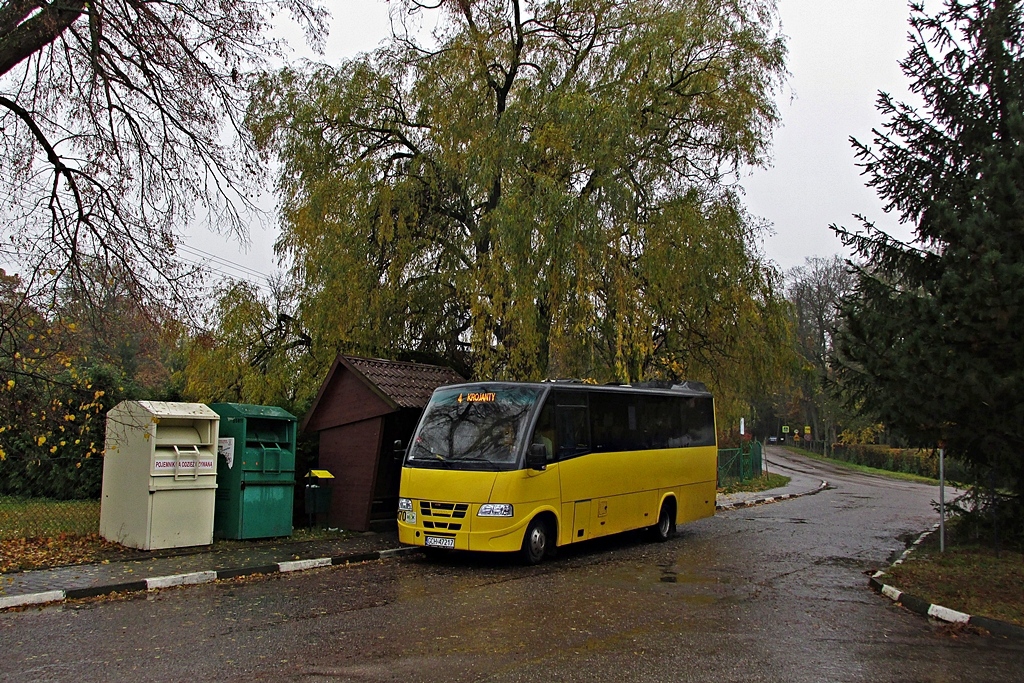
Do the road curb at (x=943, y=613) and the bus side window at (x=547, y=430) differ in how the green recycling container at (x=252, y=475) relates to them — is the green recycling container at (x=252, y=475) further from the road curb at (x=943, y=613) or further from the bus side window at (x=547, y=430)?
the road curb at (x=943, y=613)

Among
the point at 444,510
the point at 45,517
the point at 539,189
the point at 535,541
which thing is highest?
the point at 539,189

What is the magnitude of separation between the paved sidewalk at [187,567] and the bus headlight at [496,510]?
2.04 meters

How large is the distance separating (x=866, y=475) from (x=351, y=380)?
42.8 metres

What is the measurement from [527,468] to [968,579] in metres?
6.09

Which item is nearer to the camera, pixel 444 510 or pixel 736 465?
pixel 444 510

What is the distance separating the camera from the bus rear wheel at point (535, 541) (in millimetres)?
11922

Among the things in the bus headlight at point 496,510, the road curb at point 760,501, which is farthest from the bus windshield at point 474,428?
the road curb at point 760,501

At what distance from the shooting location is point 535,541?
39.6ft

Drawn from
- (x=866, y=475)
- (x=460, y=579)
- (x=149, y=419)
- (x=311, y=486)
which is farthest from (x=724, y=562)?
(x=866, y=475)

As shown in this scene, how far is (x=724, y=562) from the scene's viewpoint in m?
12.8

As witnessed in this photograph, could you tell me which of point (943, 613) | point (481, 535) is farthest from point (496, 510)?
point (943, 613)

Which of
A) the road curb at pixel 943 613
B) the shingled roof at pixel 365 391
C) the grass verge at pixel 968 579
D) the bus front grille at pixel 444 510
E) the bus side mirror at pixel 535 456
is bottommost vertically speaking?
the road curb at pixel 943 613

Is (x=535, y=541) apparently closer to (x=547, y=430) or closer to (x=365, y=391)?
(x=547, y=430)

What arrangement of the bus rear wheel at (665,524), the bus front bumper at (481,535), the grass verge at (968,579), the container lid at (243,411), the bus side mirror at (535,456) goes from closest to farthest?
the grass verge at (968,579) < the bus front bumper at (481,535) < the bus side mirror at (535,456) < the container lid at (243,411) < the bus rear wheel at (665,524)
